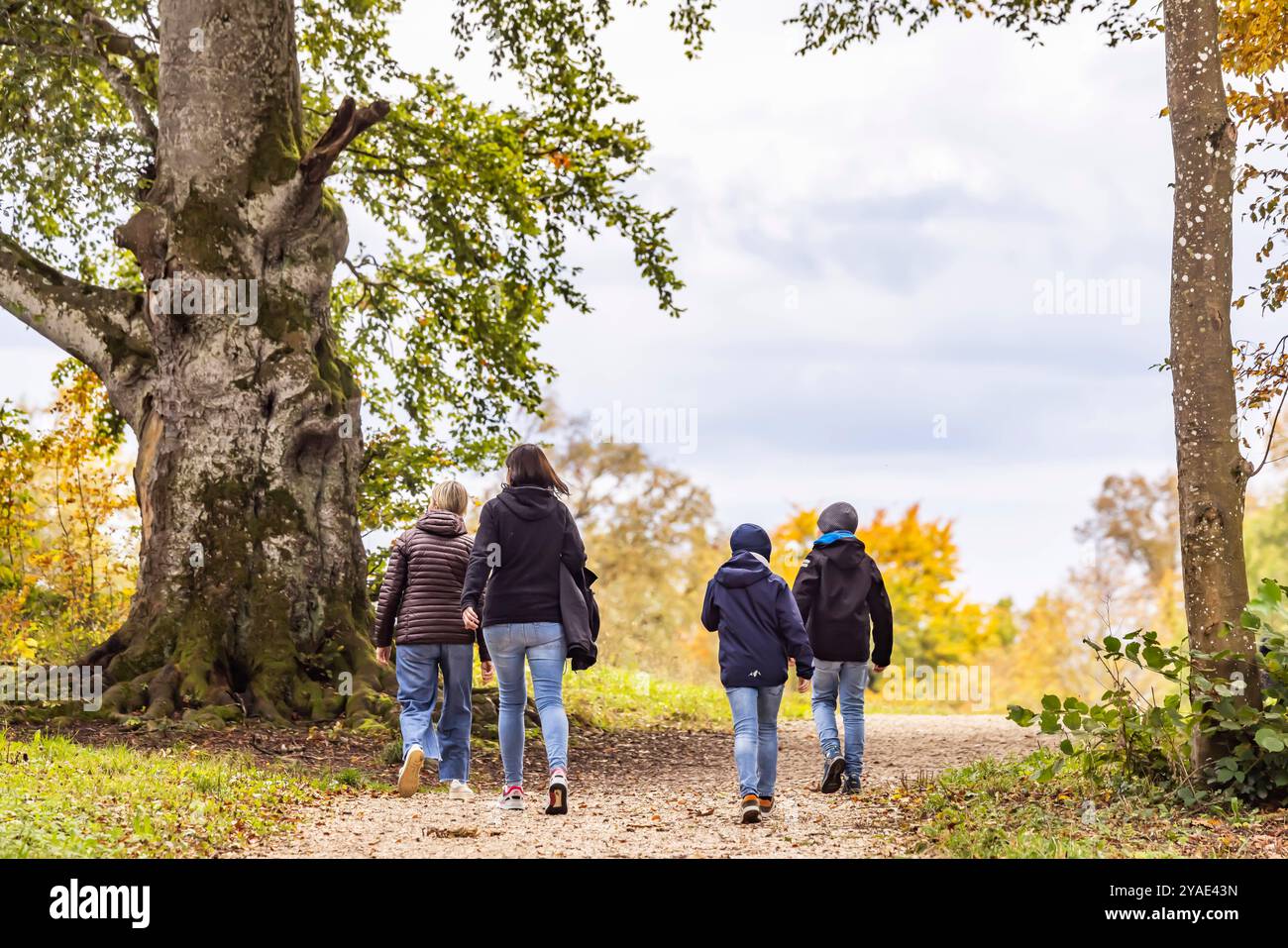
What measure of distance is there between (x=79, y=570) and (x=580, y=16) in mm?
9417

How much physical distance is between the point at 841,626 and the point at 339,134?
7.10 meters

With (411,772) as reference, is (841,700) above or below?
above

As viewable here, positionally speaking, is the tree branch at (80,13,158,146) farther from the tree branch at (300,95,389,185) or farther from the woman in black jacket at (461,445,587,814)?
the woman in black jacket at (461,445,587,814)

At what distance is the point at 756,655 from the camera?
7668 mm

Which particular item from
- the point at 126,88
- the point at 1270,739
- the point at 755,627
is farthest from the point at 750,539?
the point at 126,88

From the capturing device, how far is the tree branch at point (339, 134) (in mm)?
11977

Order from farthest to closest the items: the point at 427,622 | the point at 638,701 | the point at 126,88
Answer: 1. the point at 638,701
2. the point at 126,88
3. the point at 427,622

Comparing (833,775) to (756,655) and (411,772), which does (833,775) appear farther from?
(411,772)

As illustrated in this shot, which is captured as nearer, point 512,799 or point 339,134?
point 512,799

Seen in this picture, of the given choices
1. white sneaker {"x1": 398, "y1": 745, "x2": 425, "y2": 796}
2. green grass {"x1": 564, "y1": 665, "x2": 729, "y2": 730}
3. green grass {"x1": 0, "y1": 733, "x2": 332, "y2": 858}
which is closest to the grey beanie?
white sneaker {"x1": 398, "y1": 745, "x2": 425, "y2": 796}

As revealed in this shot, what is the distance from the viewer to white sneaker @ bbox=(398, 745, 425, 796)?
8250 mm

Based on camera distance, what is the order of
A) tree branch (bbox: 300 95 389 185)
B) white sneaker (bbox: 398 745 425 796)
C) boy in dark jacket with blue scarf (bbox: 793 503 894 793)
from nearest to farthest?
white sneaker (bbox: 398 745 425 796) < boy in dark jacket with blue scarf (bbox: 793 503 894 793) < tree branch (bbox: 300 95 389 185)

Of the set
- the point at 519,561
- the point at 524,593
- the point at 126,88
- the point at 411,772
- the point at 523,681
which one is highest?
the point at 126,88
